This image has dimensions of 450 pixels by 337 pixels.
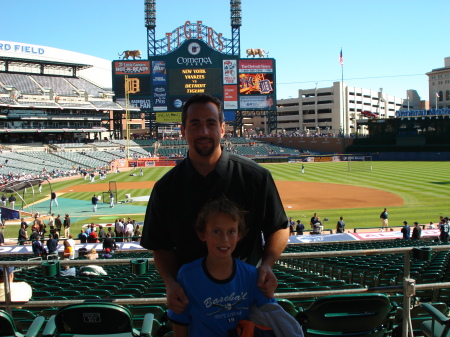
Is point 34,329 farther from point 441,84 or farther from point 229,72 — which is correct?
point 441,84

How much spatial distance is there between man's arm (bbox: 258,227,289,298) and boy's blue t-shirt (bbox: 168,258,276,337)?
0.19 ft

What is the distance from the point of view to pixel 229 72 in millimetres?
78750

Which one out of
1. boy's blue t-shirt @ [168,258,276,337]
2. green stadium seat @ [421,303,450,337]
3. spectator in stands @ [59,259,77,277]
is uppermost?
boy's blue t-shirt @ [168,258,276,337]

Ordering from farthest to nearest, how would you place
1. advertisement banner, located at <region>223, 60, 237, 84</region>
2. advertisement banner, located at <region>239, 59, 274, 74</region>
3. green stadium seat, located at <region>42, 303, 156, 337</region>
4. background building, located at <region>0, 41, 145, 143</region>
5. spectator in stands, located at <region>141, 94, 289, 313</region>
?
advertisement banner, located at <region>239, 59, 274, 74</region>
advertisement banner, located at <region>223, 60, 237, 84</region>
background building, located at <region>0, 41, 145, 143</region>
green stadium seat, located at <region>42, 303, 156, 337</region>
spectator in stands, located at <region>141, 94, 289, 313</region>

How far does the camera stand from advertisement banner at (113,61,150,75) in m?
77.0

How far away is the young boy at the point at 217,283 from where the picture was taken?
2.89 m

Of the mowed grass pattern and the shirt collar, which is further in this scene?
the mowed grass pattern

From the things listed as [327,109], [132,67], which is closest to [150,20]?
[132,67]

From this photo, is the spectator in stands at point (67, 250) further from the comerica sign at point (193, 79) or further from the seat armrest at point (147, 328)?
the comerica sign at point (193, 79)

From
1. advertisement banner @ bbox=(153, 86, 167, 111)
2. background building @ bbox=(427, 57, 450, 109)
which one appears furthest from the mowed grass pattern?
background building @ bbox=(427, 57, 450, 109)

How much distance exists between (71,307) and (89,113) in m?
86.1

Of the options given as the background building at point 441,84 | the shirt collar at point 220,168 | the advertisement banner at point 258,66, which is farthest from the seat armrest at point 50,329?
the background building at point 441,84

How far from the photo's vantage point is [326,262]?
1020 centimetres

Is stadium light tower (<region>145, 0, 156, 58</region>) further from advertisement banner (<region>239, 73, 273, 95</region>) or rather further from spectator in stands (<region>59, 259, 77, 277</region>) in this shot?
spectator in stands (<region>59, 259, 77, 277</region>)
